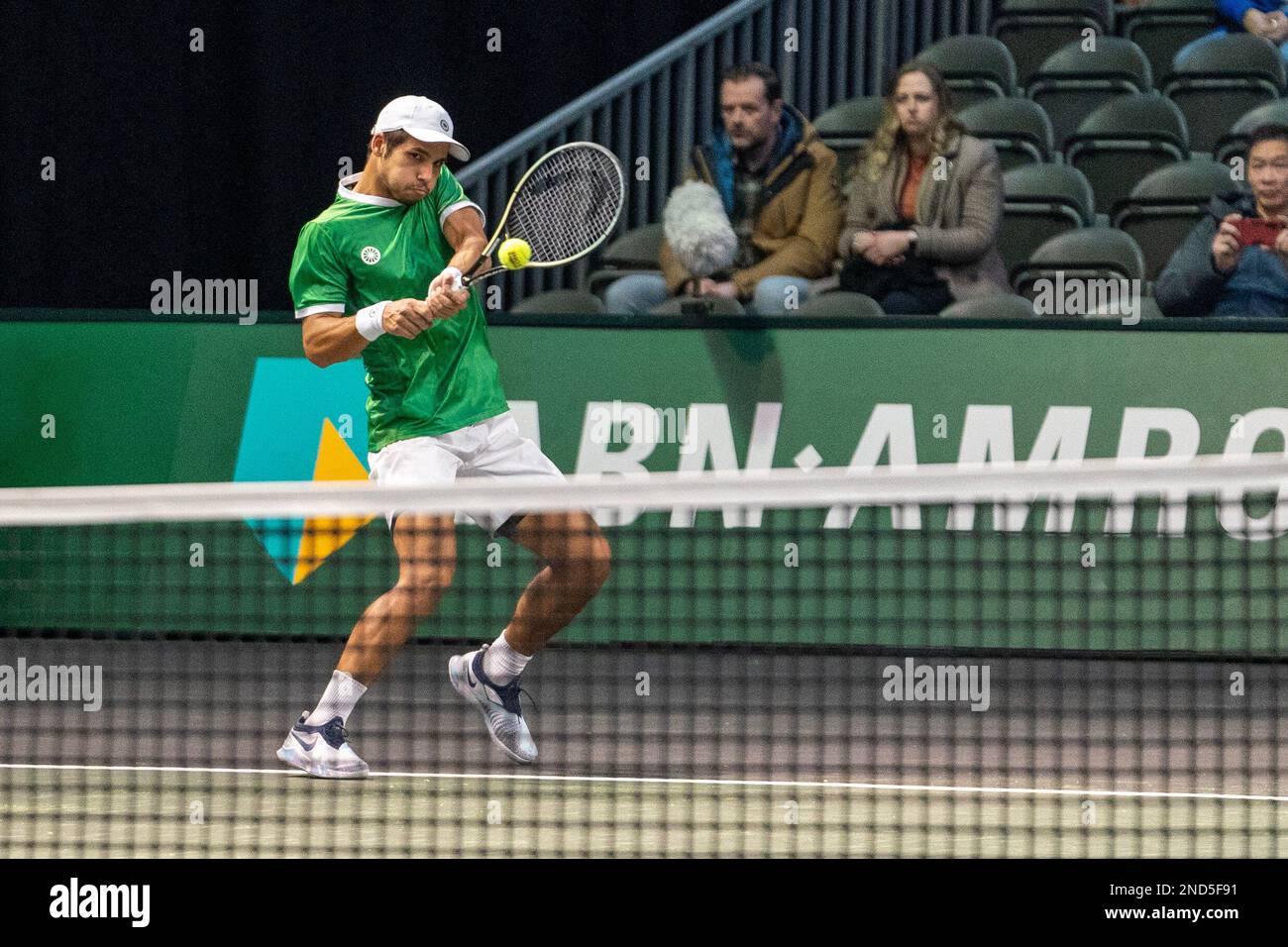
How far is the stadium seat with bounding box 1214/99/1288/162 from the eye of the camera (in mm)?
10234

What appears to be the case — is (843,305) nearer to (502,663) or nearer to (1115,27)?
(502,663)

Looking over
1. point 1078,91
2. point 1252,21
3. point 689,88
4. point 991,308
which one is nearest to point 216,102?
point 689,88

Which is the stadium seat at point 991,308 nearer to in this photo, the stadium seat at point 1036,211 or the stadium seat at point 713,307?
the stadium seat at point 713,307

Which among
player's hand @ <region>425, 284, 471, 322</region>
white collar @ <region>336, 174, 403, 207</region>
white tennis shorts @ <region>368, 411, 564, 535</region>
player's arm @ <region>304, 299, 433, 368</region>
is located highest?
white collar @ <region>336, 174, 403, 207</region>

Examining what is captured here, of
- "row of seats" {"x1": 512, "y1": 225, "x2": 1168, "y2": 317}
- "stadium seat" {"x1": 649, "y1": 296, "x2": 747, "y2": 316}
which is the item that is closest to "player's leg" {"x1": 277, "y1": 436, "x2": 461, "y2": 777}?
"stadium seat" {"x1": 649, "y1": 296, "x2": 747, "y2": 316}

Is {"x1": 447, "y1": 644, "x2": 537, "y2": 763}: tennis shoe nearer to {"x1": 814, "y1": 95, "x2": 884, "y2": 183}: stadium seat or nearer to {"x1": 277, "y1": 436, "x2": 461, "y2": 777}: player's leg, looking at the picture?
{"x1": 277, "y1": 436, "x2": 461, "y2": 777}: player's leg

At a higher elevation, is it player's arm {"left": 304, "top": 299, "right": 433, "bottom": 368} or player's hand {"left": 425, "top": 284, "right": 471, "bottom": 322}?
player's hand {"left": 425, "top": 284, "right": 471, "bottom": 322}

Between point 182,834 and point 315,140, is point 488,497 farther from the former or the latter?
point 315,140

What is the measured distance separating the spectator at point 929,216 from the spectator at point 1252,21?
93.8 inches

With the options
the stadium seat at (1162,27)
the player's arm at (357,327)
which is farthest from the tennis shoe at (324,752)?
the stadium seat at (1162,27)

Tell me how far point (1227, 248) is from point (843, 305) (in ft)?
5.20

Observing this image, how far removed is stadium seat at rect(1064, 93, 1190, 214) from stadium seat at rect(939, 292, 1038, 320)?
1642 millimetres
